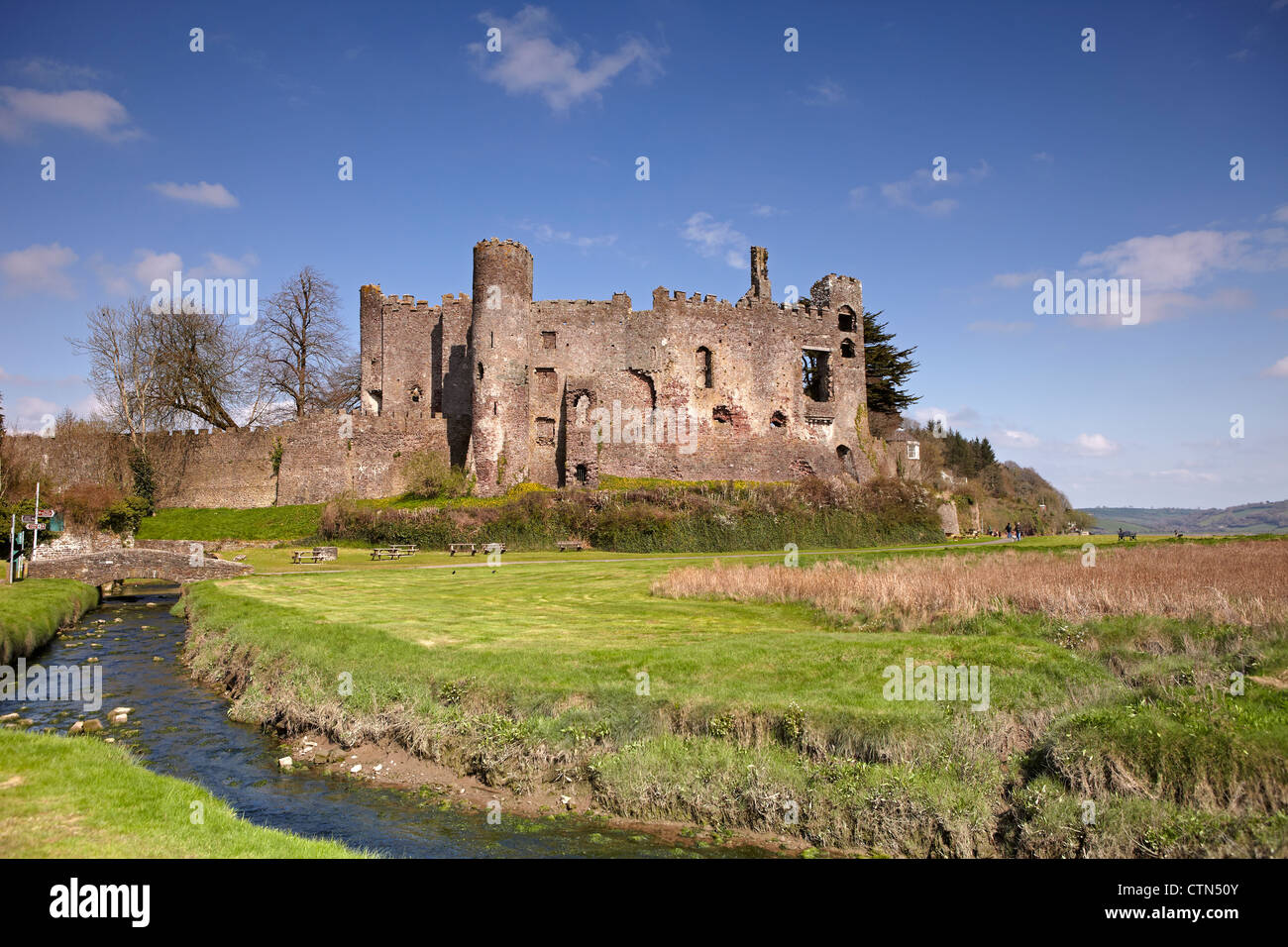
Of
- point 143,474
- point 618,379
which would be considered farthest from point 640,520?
point 143,474

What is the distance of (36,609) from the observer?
20891mm

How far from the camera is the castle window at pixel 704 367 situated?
48.3 m

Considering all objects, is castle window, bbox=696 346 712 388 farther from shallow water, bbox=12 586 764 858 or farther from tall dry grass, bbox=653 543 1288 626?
shallow water, bbox=12 586 764 858

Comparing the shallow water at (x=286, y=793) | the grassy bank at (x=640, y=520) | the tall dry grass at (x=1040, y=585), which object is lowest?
the shallow water at (x=286, y=793)

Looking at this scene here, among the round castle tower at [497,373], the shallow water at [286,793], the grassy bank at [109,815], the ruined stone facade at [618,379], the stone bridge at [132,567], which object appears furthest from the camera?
the ruined stone facade at [618,379]

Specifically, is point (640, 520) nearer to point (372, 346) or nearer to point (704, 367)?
point (704, 367)

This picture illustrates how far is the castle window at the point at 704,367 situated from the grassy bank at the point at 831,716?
102 feet

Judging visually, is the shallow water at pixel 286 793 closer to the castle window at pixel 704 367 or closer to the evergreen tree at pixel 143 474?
the evergreen tree at pixel 143 474

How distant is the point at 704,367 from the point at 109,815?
43391 millimetres

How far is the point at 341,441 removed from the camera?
147ft

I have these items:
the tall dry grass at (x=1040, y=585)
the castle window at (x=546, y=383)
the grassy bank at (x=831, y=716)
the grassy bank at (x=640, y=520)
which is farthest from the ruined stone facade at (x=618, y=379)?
the grassy bank at (x=831, y=716)

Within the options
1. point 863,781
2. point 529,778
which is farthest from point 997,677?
point 529,778
